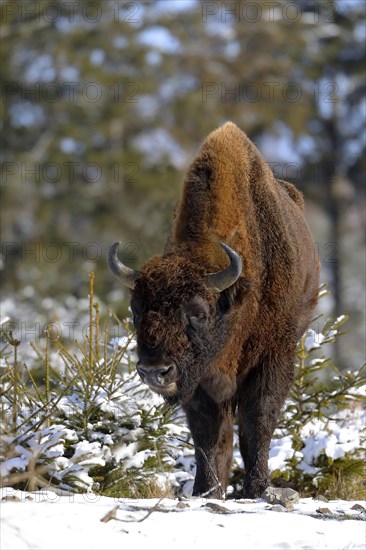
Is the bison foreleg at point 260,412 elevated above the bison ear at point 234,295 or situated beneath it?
situated beneath

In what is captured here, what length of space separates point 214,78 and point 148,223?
8.82 metres

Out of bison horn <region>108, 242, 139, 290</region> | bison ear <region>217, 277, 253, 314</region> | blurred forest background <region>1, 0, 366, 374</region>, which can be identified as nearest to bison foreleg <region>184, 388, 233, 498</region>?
bison ear <region>217, 277, 253, 314</region>

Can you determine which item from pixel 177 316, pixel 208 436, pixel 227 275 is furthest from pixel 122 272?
pixel 208 436

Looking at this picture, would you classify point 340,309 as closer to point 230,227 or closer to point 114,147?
point 114,147

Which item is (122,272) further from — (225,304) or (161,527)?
(161,527)

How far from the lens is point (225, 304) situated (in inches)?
287

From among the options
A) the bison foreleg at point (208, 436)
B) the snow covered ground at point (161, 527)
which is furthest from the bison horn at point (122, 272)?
the snow covered ground at point (161, 527)

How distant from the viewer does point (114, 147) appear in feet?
99.8

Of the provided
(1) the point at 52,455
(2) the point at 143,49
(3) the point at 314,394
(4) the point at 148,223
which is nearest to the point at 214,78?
(2) the point at 143,49

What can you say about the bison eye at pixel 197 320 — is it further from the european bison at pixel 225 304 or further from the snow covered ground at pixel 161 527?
the snow covered ground at pixel 161 527

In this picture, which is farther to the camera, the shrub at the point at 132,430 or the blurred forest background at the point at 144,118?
the blurred forest background at the point at 144,118

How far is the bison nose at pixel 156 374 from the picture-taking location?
6.46 meters

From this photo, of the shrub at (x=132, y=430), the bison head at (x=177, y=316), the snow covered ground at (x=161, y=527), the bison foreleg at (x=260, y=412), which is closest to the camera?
the snow covered ground at (x=161, y=527)

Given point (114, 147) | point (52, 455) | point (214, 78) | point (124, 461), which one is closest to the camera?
point (52, 455)
